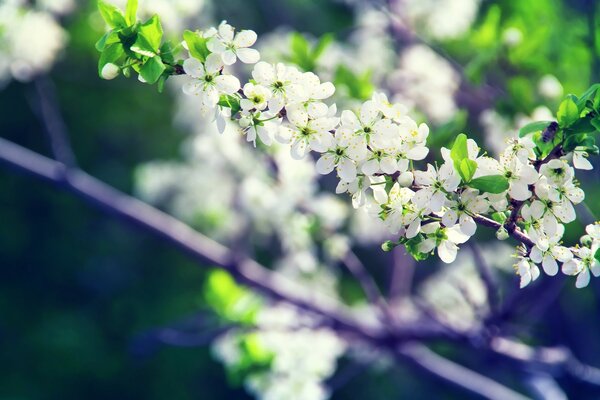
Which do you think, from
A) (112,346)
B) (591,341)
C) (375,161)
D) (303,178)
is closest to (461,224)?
(375,161)

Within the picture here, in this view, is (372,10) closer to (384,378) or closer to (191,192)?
(191,192)

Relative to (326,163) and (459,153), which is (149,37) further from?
(459,153)

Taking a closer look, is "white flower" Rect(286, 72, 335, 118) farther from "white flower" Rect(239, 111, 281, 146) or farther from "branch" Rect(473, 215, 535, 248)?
"branch" Rect(473, 215, 535, 248)

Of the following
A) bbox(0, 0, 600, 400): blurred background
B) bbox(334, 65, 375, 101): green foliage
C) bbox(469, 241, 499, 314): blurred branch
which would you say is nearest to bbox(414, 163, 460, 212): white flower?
bbox(0, 0, 600, 400): blurred background

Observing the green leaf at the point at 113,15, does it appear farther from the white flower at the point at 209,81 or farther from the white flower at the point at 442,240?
the white flower at the point at 442,240

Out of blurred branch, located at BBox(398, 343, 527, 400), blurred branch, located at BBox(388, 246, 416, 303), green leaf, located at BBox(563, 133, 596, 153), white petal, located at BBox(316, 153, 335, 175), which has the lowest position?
blurred branch, located at BBox(398, 343, 527, 400)

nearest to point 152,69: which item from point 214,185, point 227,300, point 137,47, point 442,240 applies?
point 137,47
